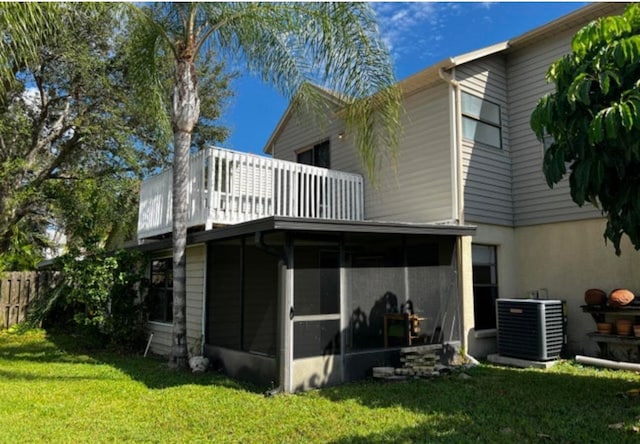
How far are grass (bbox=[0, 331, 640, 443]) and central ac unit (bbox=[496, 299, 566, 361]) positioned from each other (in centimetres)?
44

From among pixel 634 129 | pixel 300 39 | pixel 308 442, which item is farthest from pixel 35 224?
pixel 634 129

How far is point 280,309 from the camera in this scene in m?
6.39

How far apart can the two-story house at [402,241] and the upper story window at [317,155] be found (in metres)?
1.04

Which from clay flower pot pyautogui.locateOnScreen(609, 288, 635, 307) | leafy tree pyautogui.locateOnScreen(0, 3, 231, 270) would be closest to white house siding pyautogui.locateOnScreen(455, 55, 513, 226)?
clay flower pot pyautogui.locateOnScreen(609, 288, 635, 307)

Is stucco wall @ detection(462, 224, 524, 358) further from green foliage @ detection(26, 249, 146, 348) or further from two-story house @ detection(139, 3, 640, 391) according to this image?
green foliage @ detection(26, 249, 146, 348)

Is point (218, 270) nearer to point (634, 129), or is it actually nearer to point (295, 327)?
point (295, 327)

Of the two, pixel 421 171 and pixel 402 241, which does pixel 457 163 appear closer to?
pixel 421 171

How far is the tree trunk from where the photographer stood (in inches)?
317

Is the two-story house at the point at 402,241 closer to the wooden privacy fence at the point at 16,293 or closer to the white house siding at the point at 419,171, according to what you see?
the white house siding at the point at 419,171

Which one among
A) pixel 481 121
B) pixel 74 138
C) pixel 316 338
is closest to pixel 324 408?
pixel 316 338

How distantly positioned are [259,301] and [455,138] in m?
4.83

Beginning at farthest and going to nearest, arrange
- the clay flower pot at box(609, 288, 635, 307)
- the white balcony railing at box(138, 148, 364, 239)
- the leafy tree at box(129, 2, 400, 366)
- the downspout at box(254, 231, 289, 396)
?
the white balcony railing at box(138, 148, 364, 239), the leafy tree at box(129, 2, 400, 366), the clay flower pot at box(609, 288, 635, 307), the downspout at box(254, 231, 289, 396)

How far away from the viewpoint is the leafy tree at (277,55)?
25.6 ft

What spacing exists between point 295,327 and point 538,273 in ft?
18.5
